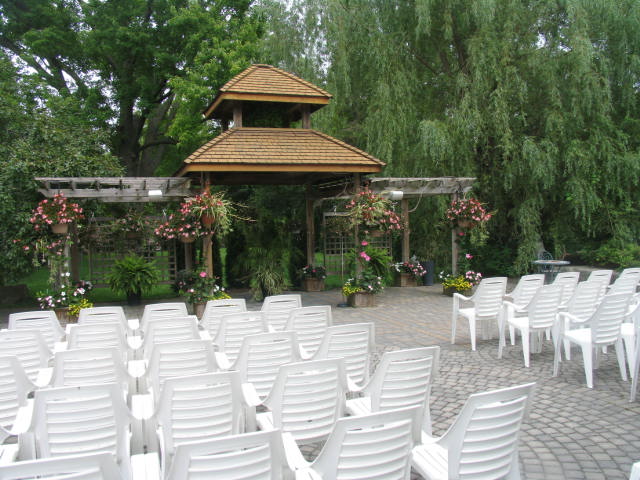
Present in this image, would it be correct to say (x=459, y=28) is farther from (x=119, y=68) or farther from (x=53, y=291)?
(x=119, y=68)

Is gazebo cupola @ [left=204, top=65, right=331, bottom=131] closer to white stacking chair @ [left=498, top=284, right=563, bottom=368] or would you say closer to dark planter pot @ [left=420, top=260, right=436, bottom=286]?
dark planter pot @ [left=420, top=260, right=436, bottom=286]

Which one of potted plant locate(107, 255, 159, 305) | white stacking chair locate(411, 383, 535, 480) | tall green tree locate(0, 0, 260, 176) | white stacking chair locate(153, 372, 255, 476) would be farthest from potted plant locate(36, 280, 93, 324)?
white stacking chair locate(411, 383, 535, 480)

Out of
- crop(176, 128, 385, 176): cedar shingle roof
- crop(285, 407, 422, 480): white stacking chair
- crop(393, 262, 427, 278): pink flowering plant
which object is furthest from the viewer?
crop(393, 262, 427, 278): pink flowering plant

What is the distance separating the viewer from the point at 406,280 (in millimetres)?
14000

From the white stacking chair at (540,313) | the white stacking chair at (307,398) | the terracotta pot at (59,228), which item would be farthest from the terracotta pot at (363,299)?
the white stacking chair at (307,398)

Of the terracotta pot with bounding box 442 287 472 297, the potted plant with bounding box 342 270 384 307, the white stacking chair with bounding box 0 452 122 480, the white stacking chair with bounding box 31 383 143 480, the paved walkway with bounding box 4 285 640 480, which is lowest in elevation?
the paved walkway with bounding box 4 285 640 480

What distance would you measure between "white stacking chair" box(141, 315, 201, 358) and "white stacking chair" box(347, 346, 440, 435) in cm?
224

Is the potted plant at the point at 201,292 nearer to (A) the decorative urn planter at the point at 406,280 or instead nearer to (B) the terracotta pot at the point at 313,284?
(B) the terracotta pot at the point at 313,284

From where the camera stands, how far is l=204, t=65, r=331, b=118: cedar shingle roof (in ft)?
35.3

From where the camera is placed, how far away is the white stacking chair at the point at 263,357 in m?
3.98

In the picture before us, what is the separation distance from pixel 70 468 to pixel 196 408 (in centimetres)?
107

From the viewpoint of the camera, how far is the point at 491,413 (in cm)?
258

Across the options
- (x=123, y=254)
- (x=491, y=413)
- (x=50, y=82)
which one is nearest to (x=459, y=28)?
(x=123, y=254)

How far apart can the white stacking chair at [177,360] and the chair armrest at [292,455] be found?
109 cm
